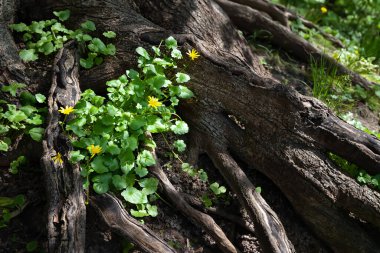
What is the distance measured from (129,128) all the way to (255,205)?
100cm

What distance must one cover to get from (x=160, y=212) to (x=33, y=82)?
1406mm

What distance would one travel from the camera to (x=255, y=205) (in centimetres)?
290

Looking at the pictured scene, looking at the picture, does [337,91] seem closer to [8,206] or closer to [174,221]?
[174,221]

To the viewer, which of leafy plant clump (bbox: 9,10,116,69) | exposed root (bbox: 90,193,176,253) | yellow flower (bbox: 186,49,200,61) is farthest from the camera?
leafy plant clump (bbox: 9,10,116,69)

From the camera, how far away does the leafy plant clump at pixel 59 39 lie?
11.1 feet

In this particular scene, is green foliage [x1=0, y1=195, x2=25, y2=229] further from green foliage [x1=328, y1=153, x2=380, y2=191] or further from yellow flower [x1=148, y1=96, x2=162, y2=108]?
green foliage [x1=328, y1=153, x2=380, y2=191]

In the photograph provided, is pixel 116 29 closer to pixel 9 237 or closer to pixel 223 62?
pixel 223 62

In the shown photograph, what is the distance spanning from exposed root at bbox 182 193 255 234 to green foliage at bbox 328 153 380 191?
78 centimetres

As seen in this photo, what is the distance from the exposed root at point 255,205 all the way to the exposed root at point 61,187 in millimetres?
1069

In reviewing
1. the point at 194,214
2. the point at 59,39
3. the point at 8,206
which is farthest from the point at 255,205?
the point at 59,39

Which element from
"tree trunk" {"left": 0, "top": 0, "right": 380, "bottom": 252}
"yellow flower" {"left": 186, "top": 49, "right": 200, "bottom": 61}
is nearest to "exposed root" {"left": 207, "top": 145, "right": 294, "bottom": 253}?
"tree trunk" {"left": 0, "top": 0, "right": 380, "bottom": 252}

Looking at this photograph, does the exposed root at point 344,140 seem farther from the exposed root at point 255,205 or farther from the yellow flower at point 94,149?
the yellow flower at point 94,149

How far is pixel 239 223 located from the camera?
306 cm

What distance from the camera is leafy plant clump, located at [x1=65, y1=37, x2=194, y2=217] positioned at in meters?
2.76
